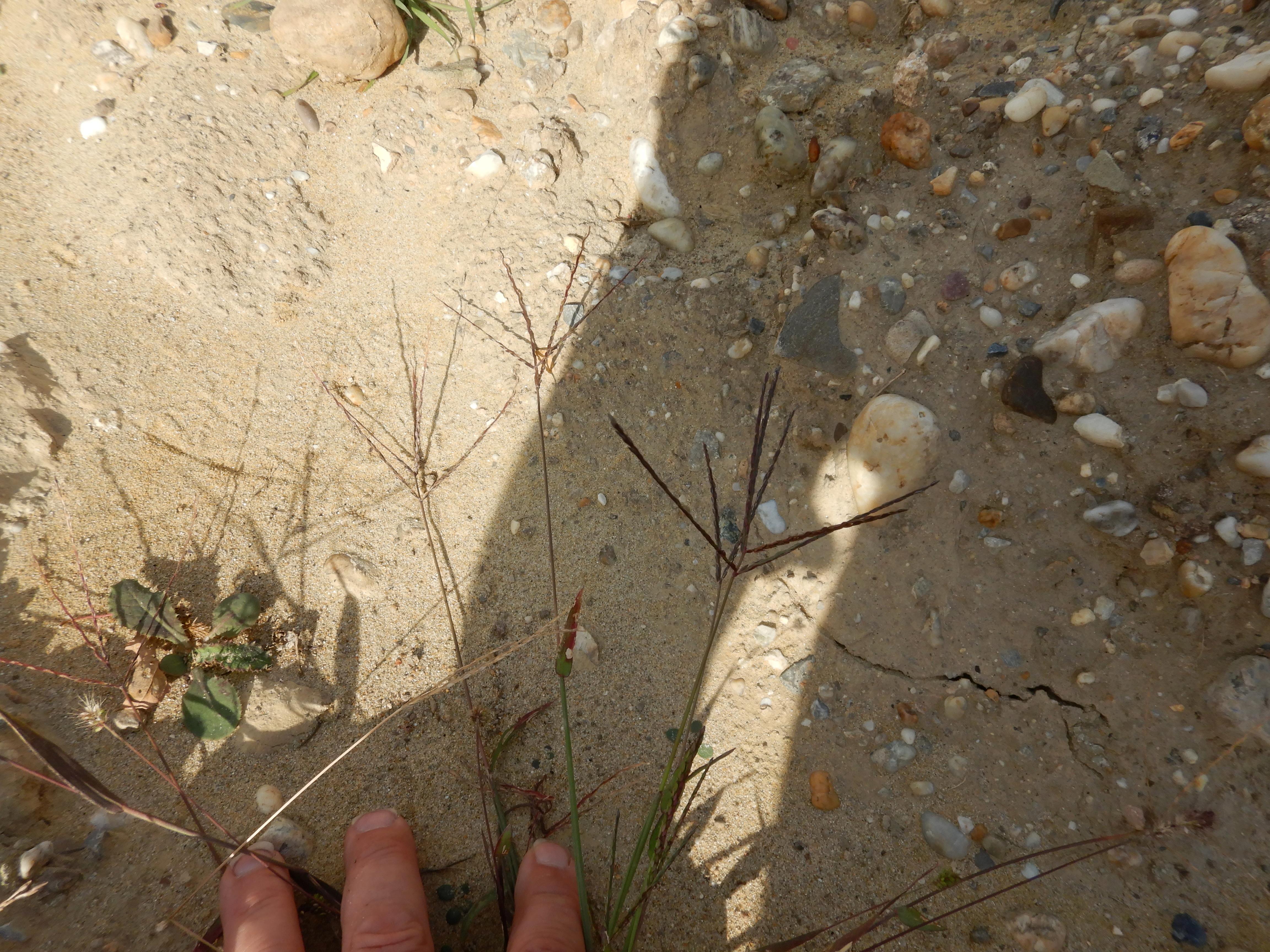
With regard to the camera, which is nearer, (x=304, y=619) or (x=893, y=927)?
(x=893, y=927)

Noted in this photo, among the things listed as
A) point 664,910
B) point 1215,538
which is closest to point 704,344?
point 1215,538

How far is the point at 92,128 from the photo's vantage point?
2.16 m

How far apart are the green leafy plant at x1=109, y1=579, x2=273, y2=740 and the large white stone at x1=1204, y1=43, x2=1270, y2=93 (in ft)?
9.47

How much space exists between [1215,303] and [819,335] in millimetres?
903

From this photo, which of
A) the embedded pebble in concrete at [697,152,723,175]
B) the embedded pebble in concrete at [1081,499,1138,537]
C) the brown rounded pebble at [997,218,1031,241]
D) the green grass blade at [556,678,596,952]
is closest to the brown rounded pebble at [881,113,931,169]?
the brown rounded pebble at [997,218,1031,241]

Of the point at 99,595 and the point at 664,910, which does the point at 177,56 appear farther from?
the point at 664,910

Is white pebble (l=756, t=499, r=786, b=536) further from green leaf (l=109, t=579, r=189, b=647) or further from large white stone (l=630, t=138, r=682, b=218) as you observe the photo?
green leaf (l=109, t=579, r=189, b=647)

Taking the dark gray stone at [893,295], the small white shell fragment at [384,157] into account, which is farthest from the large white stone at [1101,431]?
the small white shell fragment at [384,157]

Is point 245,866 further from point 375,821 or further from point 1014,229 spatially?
point 1014,229

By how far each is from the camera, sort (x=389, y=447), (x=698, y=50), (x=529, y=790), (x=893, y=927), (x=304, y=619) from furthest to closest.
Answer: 1. (x=698, y=50)
2. (x=389, y=447)
3. (x=304, y=619)
4. (x=529, y=790)
5. (x=893, y=927)

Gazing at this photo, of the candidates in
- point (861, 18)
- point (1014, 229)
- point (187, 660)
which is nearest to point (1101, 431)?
point (1014, 229)

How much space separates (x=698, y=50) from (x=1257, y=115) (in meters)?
1.62

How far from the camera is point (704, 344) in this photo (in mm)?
2012

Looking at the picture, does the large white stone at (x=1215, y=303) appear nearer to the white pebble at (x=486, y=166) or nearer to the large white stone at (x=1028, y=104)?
the large white stone at (x=1028, y=104)
